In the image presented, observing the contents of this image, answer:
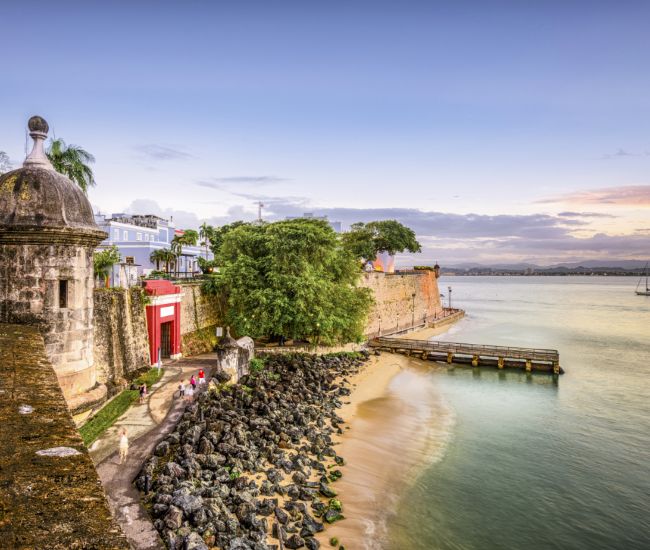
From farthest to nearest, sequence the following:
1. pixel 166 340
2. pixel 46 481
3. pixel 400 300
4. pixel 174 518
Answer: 1. pixel 400 300
2. pixel 166 340
3. pixel 174 518
4. pixel 46 481

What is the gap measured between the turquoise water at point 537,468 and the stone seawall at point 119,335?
13.1m

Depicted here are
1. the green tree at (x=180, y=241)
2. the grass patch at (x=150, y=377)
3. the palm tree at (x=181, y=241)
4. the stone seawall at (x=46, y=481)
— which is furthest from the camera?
the palm tree at (x=181, y=241)

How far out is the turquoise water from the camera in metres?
14.5

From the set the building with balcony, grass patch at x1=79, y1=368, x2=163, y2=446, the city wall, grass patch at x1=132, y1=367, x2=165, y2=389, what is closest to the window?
the city wall

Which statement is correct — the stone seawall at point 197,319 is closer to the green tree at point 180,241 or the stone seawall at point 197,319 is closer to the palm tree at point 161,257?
the palm tree at point 161,257

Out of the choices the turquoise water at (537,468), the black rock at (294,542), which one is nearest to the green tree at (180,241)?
the turquoise water at (537,468)

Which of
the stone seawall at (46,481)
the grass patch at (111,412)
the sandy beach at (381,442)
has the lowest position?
the sandy beach at (381,442)

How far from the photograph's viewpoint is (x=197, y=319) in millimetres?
29484

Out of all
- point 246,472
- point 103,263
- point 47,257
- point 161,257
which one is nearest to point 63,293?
point 47,257

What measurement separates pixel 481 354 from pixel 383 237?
27.5 metres

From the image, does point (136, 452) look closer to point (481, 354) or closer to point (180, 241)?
point (481, 354)

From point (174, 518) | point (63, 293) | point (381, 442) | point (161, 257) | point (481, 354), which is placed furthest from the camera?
point (161, 257)

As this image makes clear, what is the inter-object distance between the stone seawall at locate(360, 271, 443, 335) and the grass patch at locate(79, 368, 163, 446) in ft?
81.6

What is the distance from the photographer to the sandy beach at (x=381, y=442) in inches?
550
